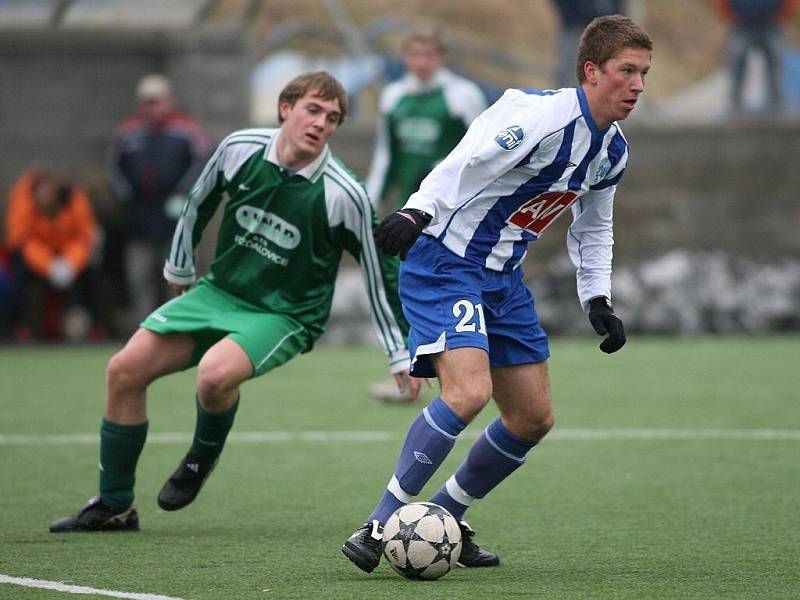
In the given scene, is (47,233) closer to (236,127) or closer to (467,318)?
(236,127)

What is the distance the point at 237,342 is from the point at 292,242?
48 cm

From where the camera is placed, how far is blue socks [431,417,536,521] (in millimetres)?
5570

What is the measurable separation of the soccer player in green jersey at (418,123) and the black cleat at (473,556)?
4.93 m

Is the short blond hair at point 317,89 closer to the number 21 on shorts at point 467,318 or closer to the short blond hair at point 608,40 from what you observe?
the short blond hair at point 608,40

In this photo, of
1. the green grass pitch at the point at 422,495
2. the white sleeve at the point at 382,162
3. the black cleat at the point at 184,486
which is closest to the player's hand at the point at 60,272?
the green grass pitch at the point at 422,495

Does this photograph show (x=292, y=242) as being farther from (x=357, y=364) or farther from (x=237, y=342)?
(x=357, y=364)

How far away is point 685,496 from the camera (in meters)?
6.89

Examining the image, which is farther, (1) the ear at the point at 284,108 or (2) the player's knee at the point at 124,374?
(1) the ear at the point at 284,108

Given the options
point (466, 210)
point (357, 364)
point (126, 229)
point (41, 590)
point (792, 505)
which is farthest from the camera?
point (126, 229)

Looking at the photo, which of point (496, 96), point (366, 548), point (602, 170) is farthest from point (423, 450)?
point (496, 96)

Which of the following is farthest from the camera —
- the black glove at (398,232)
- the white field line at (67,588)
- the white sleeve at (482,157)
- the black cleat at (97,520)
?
the black cleat at (97,520)

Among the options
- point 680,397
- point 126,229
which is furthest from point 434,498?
point 126,229

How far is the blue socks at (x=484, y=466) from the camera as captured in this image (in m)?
5.57

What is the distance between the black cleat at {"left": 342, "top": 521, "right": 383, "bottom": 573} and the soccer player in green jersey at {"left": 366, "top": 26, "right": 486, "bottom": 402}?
207 inches
